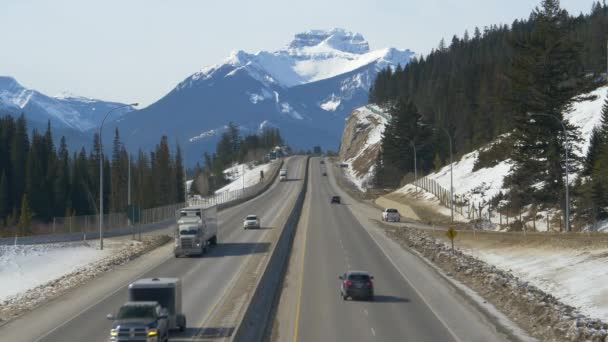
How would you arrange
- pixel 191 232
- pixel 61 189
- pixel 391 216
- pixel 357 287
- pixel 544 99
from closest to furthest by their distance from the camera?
1. pixel 357 287
2. pixel 191 232
3. pixel 544 99
4. pixel 391 216
5. pixel 61 189

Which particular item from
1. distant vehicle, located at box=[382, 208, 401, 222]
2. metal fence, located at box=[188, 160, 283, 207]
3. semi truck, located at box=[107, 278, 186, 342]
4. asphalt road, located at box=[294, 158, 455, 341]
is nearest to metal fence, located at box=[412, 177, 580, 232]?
distant vehicle, located at box=[382, 208, 401, 222]

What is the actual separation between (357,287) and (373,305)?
1379mm

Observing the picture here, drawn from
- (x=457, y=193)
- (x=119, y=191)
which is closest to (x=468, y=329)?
(x=457, y=193)

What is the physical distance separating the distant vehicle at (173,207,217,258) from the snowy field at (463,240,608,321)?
2091 cm

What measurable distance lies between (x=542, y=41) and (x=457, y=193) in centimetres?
3092

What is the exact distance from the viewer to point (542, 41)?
247 ft

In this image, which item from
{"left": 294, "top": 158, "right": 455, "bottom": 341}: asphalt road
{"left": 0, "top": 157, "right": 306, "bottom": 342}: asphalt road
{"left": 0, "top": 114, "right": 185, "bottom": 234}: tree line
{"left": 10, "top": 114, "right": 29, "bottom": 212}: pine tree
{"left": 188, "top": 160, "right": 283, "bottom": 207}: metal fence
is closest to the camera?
{"left": 294, "top": 158, "right": 455, "bottom": 341}: asphalt road

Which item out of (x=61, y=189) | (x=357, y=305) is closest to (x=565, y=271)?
(x=357, y=305)

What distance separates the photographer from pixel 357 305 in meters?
38.1

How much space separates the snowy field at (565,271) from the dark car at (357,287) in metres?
9.14

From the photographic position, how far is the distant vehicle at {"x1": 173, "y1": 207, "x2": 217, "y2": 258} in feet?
196

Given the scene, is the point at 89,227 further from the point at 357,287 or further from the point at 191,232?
the point at 357,287

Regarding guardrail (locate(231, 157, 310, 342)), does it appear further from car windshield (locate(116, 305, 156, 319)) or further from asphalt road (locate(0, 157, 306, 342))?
car windshield (locate(116, 305, 156, 319))

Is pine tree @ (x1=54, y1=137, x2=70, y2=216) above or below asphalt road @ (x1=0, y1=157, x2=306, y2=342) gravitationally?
above
